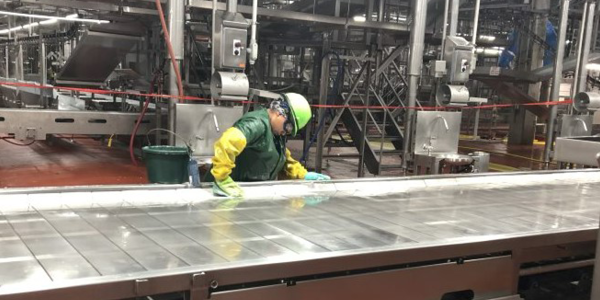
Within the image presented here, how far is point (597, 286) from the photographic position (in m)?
1.62

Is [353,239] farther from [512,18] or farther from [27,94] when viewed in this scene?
[512,18]

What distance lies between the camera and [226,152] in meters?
2.67

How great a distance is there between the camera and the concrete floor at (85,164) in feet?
19.6

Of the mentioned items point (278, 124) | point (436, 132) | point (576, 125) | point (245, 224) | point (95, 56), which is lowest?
point (245, 224)

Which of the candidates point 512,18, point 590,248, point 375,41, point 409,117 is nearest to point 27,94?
point 375,41

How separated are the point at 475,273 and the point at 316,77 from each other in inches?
271

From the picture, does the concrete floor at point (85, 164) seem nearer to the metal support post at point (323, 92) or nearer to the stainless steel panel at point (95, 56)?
the metal support post at point (323, 92)

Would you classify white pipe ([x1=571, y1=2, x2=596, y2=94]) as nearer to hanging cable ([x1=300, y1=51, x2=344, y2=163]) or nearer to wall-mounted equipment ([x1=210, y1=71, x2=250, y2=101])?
hanging cable ([x1=300, y1=51, x2=344, y2=163])

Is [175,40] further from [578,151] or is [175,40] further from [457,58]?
[578,151]

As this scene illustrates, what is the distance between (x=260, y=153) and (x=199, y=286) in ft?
5.52

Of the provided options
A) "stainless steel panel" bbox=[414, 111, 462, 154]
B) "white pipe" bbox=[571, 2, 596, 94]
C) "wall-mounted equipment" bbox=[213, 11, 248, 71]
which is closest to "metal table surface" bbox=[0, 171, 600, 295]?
"wall-mounted equipment" bbox=[213, 11, 248, 71]

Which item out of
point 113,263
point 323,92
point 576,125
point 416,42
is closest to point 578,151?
point 416,42

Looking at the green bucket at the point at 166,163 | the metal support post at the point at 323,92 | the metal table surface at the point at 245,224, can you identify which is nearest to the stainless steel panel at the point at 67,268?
the metal table surface at the point at 245,224

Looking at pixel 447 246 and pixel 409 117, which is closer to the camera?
pixel 447 246
